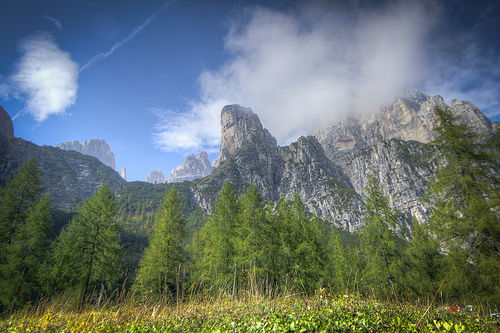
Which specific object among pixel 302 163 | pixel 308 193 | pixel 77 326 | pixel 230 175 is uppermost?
pixel 302 163

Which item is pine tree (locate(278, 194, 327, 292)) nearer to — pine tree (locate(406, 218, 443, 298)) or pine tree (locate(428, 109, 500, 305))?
pine tree (locate(406, 218, 443, 298))

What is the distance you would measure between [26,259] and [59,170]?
156512 mm

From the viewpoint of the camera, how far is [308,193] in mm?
132125

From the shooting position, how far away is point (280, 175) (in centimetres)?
14850

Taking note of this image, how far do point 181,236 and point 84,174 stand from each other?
16781 centimetres

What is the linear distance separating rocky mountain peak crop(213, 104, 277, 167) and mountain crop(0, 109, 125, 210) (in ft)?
282

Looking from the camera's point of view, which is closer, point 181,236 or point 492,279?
point 492,279

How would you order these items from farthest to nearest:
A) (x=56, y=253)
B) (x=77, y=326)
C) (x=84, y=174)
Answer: (x=84, y=174) → (x=56, y=253) → (x=77, y=326)

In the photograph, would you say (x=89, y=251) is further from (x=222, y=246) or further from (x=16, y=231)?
(x=222, y=246)

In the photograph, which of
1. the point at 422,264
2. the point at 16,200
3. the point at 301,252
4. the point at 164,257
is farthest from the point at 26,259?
the point at 422,264

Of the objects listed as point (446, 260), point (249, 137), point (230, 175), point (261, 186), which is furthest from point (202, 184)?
point (446, 260)

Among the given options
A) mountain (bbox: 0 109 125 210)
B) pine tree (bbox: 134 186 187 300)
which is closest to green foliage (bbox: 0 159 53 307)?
pine tree (bbox: 134 186 187 300)

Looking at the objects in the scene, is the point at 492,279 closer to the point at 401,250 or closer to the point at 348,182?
the point at 401,250

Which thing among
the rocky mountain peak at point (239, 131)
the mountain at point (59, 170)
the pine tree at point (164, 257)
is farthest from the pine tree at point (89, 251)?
the rocky mountain peak at point (239, 131)
